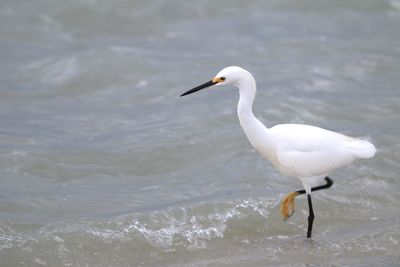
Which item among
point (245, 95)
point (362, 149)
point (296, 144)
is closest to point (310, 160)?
point (296, 144)

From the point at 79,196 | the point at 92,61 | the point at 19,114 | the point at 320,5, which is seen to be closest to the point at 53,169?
the point at 79,196

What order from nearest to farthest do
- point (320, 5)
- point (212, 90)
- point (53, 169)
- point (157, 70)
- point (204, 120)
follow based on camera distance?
point (53, 169) < point (204, 120) < point (212, 90) < point (157, 70) < point (320, 5)

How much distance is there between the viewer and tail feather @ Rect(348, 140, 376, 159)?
6918 millimetres

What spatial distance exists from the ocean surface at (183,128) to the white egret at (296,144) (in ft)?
2.42

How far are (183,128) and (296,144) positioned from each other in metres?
3.66

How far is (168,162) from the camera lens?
929 centimetres

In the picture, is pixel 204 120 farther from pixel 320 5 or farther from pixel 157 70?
pixel 320 5

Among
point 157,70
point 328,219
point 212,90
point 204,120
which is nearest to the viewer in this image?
point 328,219

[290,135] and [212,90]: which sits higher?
[290,135]

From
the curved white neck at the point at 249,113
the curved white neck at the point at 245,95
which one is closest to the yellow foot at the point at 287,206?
the curved white neck at the point at 249,113

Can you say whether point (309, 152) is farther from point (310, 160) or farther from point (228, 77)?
point (228, 77)

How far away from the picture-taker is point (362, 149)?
695cm

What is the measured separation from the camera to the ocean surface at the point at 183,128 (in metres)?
7.00

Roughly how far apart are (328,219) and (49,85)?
656cm
